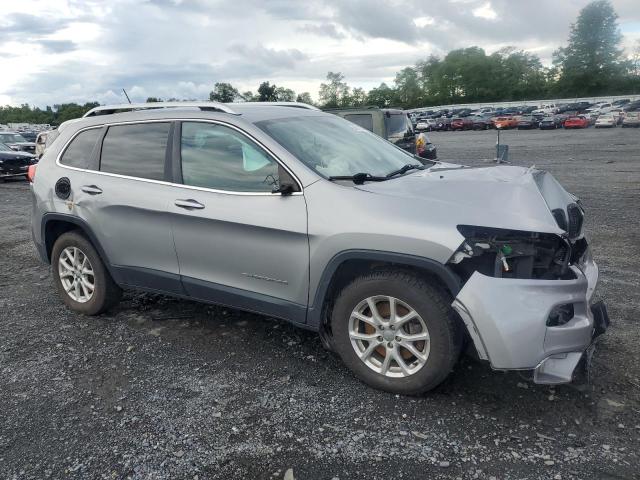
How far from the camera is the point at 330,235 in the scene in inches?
132

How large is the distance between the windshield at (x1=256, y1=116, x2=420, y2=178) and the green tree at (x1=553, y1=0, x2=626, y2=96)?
101 m

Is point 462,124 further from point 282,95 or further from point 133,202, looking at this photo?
point 133,202

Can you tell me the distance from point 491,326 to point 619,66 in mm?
108508

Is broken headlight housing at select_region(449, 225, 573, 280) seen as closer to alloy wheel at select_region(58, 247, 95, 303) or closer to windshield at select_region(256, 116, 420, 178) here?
windshield at select_region(256, 116, 420, 178)

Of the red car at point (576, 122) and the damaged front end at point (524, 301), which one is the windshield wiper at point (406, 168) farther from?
the red car at point (576, 122)

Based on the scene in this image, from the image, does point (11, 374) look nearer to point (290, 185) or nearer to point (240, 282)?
point (240, 282)

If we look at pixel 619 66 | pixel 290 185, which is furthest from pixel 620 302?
pixel 619 66

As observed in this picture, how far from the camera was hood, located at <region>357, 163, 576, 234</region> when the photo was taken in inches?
120

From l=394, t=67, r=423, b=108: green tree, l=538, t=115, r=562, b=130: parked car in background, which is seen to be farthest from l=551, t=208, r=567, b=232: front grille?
l=394, t=67, r=423, b=108: green tree

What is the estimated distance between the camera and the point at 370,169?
3.99 metres

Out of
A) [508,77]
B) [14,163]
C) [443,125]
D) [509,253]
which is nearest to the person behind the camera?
[509,253]

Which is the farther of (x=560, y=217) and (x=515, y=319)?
(x=560, y=217)

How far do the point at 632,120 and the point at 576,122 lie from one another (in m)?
4.78

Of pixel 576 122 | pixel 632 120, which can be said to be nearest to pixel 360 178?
pixel 632 120
